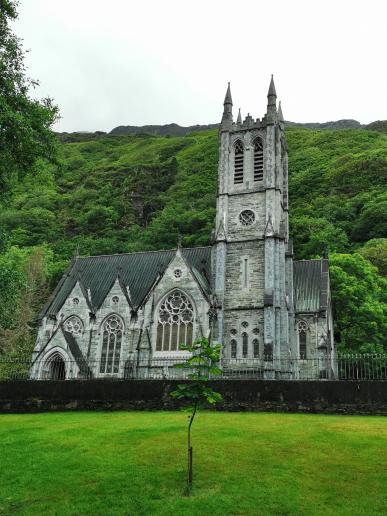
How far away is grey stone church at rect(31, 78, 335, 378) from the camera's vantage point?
115 feet

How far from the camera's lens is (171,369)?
3544cm

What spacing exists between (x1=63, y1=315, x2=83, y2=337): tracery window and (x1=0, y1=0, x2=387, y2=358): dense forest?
388 centimetres

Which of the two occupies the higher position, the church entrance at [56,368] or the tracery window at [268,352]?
the tracery window at [268,352]

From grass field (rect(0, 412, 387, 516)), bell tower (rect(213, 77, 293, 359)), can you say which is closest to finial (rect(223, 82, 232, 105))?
bell tower (rect(213, 77, 293, 359))

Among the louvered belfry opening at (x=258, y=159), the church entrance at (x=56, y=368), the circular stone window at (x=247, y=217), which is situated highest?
the louvered belfry opening at (x=258, y=159)

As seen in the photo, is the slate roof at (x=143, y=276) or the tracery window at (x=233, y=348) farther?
the slate roof at (x=143, y=276)

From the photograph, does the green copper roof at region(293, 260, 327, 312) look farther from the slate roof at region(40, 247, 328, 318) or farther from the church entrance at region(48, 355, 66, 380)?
the church entrance at region(48, 355, 66, 380)

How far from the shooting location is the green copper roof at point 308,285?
37562mm

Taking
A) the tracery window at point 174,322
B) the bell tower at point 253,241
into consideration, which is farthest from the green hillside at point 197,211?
the tracery window at point 174,322

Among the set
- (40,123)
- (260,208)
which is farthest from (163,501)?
(260,208)

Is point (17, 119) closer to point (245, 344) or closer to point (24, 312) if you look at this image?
point (245, 344)

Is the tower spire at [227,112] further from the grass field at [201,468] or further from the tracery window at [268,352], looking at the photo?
the grass field at [201,468]

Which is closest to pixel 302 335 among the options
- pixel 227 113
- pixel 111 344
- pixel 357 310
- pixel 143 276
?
pixel 357 310

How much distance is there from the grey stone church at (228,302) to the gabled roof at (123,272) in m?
0.12
